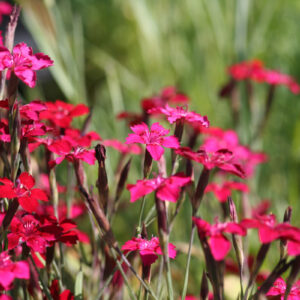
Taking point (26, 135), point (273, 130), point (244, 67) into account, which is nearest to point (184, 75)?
point (273, 130)

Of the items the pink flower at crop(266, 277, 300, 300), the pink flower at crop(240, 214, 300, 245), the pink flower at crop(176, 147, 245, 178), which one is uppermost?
the pink flower at crop(176, 147, 245, 178)

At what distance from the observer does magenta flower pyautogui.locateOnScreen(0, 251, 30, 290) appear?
0.44m

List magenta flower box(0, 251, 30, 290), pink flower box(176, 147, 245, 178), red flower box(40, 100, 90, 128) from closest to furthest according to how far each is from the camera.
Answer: magenta flower box(0, 251, 30, 290), pink flower box(176, 147, 245, 178), red flower box(40, 100, 90, 128)

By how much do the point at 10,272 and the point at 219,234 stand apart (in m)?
0.22

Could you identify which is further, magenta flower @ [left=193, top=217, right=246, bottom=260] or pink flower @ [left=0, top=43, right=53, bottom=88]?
pink flower @ [left=0, top=43, right=53, bottom=88]

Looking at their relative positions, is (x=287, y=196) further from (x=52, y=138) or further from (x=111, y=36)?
(x=111, y=36)

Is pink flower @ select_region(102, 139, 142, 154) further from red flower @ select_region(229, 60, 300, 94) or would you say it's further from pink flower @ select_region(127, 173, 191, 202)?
red flower @ select_region(229, 60, 300, 94)

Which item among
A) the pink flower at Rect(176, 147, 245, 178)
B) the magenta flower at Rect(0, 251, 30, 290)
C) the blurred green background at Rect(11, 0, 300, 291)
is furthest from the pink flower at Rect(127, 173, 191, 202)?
the blurred green background at Rect(11, 0, 300, 291)

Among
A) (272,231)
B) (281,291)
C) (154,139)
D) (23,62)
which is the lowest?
(281,291)

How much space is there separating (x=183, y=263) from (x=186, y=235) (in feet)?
0.29

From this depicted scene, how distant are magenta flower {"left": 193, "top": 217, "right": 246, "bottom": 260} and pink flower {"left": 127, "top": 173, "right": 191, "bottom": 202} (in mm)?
37

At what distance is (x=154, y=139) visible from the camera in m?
0.61

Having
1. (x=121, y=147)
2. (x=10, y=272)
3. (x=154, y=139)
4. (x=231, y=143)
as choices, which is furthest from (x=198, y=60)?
(x=10, y=272)

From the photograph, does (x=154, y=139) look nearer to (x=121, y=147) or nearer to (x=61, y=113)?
(x=61, y=113)
